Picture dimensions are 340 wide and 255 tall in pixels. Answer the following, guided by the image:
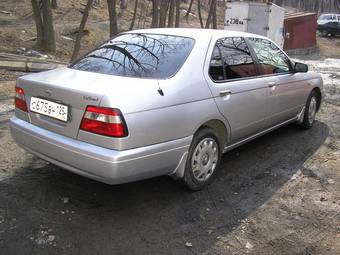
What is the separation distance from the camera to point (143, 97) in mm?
3453

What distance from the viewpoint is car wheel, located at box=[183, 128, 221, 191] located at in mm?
4016

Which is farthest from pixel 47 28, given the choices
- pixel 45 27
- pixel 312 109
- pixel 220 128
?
pixel 220 128

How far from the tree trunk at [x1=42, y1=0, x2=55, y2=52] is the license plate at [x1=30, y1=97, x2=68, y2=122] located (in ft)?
31.5

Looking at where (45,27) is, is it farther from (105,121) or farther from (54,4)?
(54,4)

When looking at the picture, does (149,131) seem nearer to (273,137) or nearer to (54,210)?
(54,210)

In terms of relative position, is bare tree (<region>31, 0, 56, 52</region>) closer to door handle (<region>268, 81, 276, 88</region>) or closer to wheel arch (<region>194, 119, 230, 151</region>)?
door handle (<region>268, 81, 276, 88</region>)

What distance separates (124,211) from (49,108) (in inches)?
42.8

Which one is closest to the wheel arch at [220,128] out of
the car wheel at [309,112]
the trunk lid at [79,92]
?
the trunk lid at [79,92]

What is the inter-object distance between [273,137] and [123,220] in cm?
319

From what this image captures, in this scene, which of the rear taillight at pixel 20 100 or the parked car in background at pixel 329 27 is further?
the parked car in background at pixel 329 27

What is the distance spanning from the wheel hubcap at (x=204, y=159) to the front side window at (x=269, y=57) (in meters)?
1.31

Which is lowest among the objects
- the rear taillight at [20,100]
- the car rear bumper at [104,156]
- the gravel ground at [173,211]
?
the gravel ground at [173,211]

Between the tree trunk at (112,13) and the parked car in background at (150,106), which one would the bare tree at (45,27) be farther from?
the parked car in background at (150,106)

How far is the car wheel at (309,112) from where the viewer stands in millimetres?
6363
